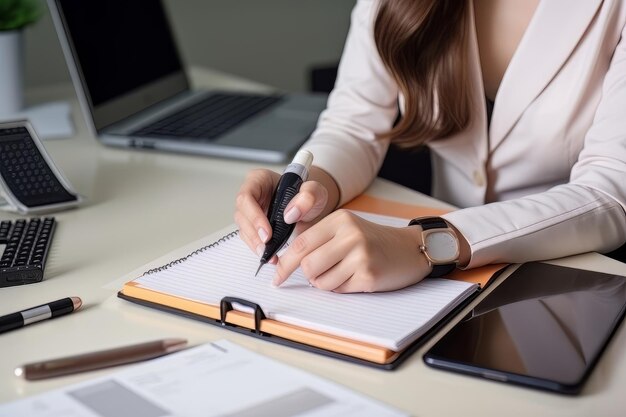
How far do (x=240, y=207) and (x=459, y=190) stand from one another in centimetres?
55

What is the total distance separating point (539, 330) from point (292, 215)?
0.29m

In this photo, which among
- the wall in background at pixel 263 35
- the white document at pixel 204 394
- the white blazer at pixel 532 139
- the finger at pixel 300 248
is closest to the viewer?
the white document at pixel 204 394

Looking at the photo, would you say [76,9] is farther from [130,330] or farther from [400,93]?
[130,330]

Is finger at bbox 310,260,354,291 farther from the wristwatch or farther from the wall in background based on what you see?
the wall in background

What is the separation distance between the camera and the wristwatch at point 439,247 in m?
0.93

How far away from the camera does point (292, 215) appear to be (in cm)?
95

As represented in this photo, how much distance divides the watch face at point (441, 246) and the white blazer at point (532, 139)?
24mm


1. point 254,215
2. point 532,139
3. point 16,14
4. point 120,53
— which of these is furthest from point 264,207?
point 16,14

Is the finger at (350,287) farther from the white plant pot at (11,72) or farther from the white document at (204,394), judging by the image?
the white plant pot at (11,72)

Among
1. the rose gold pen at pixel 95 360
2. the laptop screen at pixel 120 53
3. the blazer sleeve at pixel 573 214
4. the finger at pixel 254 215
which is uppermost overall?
the laptop screen at pixel 120 53

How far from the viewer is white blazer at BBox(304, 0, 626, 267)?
3.30 feet

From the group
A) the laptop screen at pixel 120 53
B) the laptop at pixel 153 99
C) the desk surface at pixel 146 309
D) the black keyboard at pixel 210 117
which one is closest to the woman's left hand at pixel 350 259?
the desk surface at pixel 146 309

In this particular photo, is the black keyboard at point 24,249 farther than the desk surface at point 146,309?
Yes

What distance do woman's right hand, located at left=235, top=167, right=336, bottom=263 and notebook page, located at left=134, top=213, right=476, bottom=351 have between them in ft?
0.09
